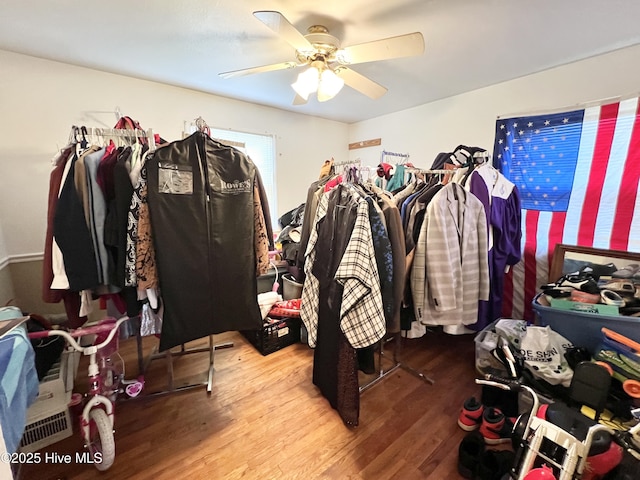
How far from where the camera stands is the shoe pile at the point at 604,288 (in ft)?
5.43

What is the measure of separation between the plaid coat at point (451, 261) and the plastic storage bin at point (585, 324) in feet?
1.48

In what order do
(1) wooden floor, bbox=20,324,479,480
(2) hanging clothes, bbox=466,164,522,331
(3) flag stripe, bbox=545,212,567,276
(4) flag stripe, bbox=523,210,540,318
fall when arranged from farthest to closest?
(4) flag stripe, bbox=523,210,540,318 → (3) flag stripe, bbox=545,212,567,276 → (2) hanging clothes, bbox=466,164,522,331 → (1) wooden floor, bbox=20,324,479,480

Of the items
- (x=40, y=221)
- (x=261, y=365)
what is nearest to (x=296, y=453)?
(x=261, y=365)

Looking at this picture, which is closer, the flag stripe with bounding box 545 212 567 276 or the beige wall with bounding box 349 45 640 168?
the beige wall with bounding box 349 45 640 168

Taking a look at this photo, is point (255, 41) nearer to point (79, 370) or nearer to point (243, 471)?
point (243, 471)

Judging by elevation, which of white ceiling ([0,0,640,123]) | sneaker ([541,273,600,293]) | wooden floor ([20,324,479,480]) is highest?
white ceiling ([0,0,640,123])

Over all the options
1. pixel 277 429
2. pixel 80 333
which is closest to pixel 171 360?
pixel 80 333

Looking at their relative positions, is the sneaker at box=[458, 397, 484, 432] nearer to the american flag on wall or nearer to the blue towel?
the american flag on wall

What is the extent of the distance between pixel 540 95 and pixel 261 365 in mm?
3440

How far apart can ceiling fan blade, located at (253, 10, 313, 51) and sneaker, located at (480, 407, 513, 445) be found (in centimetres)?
241

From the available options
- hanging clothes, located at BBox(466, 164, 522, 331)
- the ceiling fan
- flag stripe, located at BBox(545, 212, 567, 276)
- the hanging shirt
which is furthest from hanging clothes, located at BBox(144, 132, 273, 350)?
flag stripe, located at BBox(545, 212, 567, 276)

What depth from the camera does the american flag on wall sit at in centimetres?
207

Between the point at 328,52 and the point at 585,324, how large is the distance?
7.83 ft

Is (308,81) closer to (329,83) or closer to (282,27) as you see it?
(329,83)
